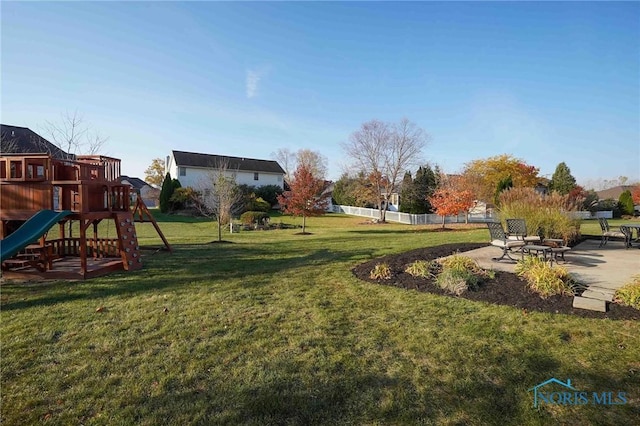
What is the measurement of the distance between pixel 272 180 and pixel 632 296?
40425 mm

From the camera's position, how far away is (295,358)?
3.46m

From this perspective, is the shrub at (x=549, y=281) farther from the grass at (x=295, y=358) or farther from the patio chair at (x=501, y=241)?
the patio chair at (x=501, y=241)

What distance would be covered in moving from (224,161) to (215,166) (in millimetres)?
2101

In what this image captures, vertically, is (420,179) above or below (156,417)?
above

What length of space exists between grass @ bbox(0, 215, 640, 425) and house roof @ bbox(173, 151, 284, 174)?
1331 inches

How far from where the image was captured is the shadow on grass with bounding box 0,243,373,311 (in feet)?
18.8

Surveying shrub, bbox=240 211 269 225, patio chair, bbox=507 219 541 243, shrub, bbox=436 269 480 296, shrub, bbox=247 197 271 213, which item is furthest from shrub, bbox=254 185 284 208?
shrub, bbox=436 269 480 296

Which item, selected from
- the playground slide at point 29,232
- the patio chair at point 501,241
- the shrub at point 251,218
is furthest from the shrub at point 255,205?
the patio chair at point 501,241

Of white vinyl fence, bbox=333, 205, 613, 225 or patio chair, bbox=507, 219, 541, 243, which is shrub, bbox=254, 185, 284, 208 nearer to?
white vinyl fence, bbox=333, 205, 613, 225

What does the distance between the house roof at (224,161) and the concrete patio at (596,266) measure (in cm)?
3278

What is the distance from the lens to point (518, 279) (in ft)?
20.0

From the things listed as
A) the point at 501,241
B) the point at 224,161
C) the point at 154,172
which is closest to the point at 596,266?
the point at 501,241

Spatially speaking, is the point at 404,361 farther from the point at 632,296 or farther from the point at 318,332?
the point at 632,296

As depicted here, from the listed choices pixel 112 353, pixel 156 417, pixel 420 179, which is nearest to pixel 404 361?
pixel 156 417
